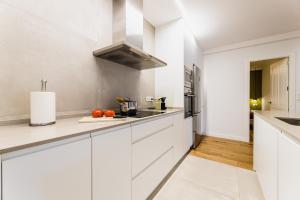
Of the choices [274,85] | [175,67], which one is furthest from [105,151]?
[274,85]

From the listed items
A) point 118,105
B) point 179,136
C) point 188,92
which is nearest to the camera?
point 118,105

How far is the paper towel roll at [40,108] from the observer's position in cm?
81

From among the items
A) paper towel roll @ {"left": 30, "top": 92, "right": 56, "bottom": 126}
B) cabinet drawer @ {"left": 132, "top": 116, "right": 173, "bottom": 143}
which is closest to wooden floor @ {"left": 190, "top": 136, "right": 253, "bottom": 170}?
cabinet drawer @ {"left": 132, "top": 116, "right": 173, "bottom": 143}

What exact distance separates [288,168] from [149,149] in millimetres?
957

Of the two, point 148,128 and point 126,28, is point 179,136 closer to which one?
point 148,128

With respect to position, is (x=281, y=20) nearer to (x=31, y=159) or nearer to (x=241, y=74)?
(x=241, y=74)

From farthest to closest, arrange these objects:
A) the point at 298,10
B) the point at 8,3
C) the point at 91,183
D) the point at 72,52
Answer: the point at 298,10, the point at 72,52, the point at 8,3, the point at 91,183

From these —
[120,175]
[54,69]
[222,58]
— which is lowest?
[120,175]

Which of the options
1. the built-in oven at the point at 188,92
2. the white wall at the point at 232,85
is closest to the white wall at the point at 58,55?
the built-in oven at the point at 188,92

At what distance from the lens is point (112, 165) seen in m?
0.87

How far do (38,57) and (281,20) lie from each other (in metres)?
3.67

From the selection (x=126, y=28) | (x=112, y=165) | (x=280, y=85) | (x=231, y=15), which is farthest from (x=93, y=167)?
(x=280, y=85)

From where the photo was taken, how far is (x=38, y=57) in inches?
38.7

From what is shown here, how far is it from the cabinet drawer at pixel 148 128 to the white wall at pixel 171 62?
0.77 metres
